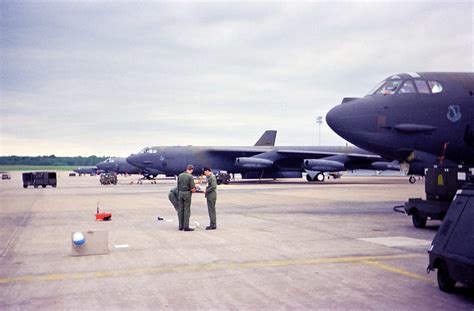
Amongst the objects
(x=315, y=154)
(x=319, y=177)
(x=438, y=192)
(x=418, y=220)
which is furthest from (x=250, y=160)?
(x=438, y=192)

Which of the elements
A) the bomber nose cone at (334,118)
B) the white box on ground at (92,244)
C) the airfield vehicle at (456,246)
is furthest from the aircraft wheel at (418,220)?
the white box on ground at (92,244)

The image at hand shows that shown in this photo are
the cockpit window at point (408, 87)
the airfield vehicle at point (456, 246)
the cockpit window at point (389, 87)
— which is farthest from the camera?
the cockpit window at point (389, 87)

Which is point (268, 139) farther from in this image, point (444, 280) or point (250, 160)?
point (444, 280)

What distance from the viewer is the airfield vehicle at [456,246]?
638cm

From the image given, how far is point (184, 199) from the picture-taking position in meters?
14.2

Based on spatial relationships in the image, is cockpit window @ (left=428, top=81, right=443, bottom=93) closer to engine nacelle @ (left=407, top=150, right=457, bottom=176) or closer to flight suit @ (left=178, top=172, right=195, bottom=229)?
engine nacelle @ (left=407, top=150, right=457, bottom=176)

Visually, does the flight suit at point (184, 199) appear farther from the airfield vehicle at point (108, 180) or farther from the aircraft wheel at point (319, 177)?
the aircraft wheel at point (319, 177)

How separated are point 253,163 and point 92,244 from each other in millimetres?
37880

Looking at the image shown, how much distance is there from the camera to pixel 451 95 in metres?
15.2

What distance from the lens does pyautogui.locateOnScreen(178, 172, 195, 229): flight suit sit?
14.2 meters

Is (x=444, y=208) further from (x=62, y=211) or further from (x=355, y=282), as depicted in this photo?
(x=62, y=211)

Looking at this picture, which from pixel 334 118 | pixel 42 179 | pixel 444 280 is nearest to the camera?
pixel 444 280

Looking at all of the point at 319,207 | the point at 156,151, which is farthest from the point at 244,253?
the point at 156,151

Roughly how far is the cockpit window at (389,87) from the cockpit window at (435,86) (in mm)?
917
